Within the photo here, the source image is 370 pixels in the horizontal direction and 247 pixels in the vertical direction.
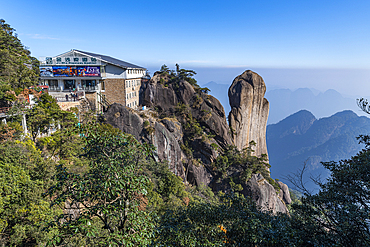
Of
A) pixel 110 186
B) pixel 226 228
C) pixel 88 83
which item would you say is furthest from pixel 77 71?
pixel 226 228

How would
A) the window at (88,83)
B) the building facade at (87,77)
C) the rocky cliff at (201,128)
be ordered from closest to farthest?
the rocky cliff at (201,128), the building facade at (87,77), the window at (88,83)

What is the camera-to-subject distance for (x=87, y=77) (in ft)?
105

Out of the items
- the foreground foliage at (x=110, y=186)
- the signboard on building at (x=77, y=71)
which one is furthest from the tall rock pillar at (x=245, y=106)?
the foreground foliage at (x=110, y=186)

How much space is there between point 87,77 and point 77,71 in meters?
1.93

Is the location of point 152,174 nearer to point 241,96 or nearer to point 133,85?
point 133,85

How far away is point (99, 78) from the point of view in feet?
105

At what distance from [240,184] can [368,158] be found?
2339 centimetres

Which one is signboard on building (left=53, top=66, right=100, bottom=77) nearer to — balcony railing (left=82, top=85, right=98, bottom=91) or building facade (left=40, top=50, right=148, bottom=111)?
building facade (left=40, top=50, right=148, bottom=111)

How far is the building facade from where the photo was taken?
105 ft

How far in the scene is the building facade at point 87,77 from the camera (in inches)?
1256

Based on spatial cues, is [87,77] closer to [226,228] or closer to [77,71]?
[77,71]

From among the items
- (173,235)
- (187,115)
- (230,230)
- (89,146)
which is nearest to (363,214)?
(230,230)

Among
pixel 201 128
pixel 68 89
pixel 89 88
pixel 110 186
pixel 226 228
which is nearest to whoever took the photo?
pixel 110 186

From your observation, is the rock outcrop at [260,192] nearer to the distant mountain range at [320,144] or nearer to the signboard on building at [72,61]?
the signboard on building at [72,61]
